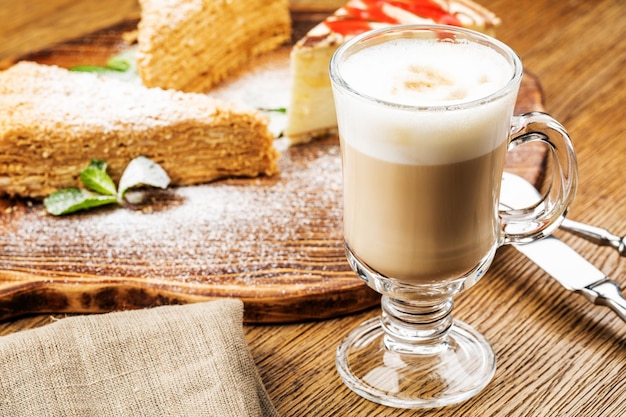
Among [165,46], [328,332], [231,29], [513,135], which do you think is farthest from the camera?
[231,29]

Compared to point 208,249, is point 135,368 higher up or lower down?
higher up

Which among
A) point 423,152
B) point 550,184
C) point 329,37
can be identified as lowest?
point 329,37

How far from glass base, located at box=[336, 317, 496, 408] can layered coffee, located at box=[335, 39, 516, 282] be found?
22 cm

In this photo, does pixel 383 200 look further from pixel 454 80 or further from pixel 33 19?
pixel 33 19

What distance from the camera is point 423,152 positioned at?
54.3 inches

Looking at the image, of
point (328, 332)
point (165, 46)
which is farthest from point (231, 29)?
point (328, 332)

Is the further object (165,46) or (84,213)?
(165,46)

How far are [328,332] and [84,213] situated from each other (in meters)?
0.78

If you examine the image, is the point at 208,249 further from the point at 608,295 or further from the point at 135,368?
the point at 608,295

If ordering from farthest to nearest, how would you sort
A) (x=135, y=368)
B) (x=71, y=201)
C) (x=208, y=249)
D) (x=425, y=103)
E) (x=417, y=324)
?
(x=71, y=201), (x=208, y=249), (x=417, y=324), (x=135, y=368), (x=425, y=103)

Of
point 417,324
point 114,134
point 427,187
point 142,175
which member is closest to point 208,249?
point 142,175

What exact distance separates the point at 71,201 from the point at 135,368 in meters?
0.80

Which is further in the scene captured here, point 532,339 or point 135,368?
point 532,339

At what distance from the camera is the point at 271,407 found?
1508mm
